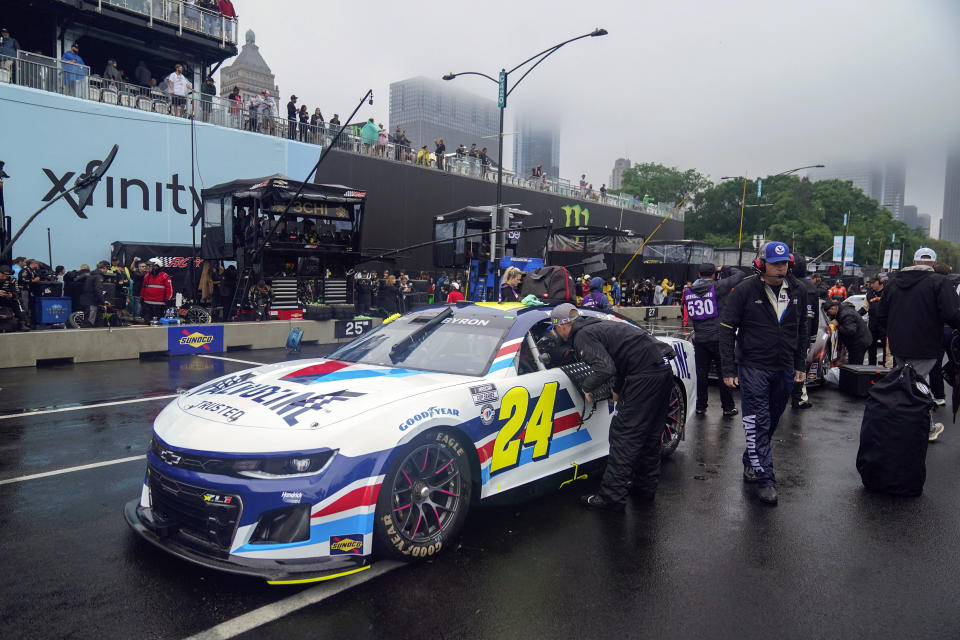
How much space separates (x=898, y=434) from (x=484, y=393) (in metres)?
3.43

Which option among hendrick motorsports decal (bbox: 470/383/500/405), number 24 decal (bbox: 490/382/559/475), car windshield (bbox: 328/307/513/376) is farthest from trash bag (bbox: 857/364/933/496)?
hendrick motorsports decal (bbox: 470/383/500/405)

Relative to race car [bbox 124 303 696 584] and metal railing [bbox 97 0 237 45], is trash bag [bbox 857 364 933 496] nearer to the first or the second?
race car [bbox 124 303 696 584]

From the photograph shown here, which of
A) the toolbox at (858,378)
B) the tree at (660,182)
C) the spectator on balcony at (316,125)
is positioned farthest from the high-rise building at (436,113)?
the toolbox at (858,378)

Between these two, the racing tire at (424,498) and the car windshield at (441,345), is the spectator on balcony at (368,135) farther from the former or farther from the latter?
the racing tire at (424,498)

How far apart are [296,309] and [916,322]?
12.9m

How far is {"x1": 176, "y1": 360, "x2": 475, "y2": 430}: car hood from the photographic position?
3.53m

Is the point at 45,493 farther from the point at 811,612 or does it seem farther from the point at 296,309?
the point at 296,309

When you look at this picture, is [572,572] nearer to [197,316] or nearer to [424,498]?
[424,498]

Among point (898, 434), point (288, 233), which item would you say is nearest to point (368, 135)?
point (288, 233)

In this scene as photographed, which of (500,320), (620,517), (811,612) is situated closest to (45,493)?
(500,320)

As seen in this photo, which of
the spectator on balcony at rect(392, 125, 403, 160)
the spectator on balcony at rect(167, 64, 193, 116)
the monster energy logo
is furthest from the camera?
the monster energy logo

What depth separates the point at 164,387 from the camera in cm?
923

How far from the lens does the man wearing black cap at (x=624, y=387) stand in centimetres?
468

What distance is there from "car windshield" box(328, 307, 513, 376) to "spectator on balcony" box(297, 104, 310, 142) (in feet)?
64.8
